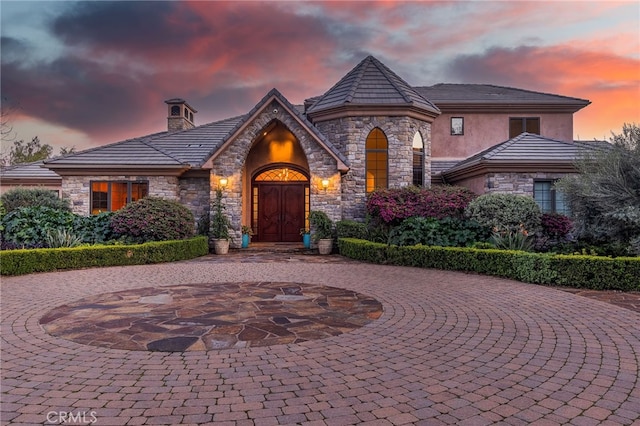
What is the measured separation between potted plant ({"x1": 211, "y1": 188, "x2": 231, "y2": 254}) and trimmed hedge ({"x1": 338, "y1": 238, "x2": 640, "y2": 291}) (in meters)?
5.85

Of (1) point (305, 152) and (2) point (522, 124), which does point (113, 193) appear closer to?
(1) point (305, 152)

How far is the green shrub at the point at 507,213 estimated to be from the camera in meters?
11.5

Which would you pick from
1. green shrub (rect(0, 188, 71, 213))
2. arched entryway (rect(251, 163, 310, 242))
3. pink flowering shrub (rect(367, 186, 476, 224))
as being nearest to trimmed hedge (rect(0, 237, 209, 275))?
arched entryway (rect(251, 163, 310, 242))

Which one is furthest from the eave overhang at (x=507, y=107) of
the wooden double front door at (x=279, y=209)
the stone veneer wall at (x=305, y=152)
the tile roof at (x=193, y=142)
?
the tile roof at (x=193, y=142)

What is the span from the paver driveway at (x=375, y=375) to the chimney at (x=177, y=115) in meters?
17.2

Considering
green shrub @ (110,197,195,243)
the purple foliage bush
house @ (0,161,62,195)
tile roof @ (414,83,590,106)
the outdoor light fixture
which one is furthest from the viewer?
house @ (0,161,62,195)

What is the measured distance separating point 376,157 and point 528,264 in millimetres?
8687

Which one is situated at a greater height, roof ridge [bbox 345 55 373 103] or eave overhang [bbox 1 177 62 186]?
roof ridge [bbox 345 55 373 103]

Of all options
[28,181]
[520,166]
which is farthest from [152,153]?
[520,166]

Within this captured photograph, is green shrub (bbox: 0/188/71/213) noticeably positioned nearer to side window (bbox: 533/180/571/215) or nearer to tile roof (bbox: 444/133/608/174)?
tile roof (bbox: 444/133/608/174)

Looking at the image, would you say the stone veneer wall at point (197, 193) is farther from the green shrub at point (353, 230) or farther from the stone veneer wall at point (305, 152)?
the green shrub at point (353, 230)

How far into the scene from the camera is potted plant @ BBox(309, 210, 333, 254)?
1416 cm

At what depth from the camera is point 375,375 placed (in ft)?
11.5

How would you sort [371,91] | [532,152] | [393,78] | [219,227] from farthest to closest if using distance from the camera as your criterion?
[393,78] < [371,91] < [532,152] < [219,227]
